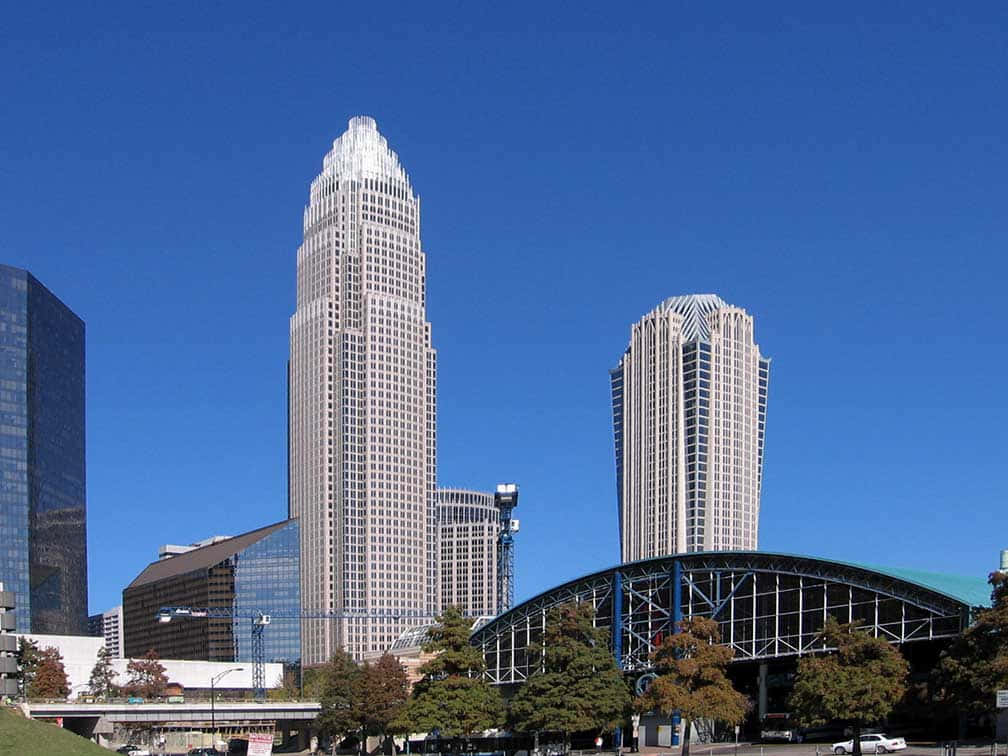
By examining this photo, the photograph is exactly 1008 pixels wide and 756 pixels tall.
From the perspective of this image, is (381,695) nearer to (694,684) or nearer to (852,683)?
(694,684)

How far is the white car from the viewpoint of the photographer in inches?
4756

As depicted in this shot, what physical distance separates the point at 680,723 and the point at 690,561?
1588 cm

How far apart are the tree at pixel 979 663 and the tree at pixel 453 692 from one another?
45728 millimetres

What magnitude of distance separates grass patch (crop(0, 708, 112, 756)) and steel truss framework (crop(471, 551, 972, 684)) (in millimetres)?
60141

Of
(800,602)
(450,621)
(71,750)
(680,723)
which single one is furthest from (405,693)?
(71,750)

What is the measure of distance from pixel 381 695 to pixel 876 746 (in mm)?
59410

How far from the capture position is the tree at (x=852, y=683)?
388ft

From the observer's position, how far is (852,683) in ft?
390

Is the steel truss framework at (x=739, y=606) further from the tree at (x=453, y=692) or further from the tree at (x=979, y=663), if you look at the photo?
the tree at (x=979, y=663)

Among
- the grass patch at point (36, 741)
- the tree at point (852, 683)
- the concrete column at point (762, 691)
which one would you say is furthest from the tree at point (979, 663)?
the grass patch at point (36, 741)

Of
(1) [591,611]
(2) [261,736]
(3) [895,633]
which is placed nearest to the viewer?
(2) [261,736]

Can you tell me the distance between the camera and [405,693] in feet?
542

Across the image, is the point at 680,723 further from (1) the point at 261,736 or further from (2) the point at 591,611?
(1) the point at 261,736

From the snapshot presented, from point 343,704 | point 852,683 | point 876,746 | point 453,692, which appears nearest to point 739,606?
point 453,692
